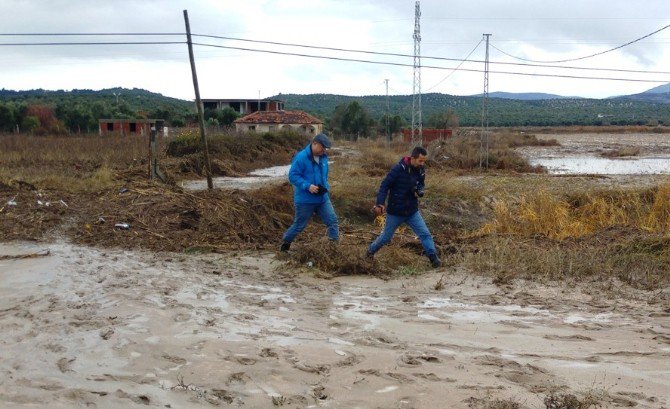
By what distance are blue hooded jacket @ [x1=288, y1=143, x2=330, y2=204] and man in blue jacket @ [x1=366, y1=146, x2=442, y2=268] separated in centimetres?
94

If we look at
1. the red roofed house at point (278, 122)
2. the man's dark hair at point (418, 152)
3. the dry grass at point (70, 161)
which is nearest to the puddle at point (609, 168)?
the dry grass at point (70, 161)

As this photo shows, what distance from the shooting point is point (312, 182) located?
912 cm

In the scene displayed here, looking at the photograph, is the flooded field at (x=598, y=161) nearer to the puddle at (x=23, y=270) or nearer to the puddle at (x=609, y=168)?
the puddle at (x=609, y=168)

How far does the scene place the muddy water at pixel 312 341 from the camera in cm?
453

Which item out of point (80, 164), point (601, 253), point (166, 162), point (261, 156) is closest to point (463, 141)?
point (261, 156)

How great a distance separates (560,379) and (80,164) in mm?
22272

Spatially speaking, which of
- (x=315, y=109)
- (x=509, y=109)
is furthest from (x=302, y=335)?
(x=509, y=109)

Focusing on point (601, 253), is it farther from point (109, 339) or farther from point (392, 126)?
point (392, 126)

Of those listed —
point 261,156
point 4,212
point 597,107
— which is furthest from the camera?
point 597,107

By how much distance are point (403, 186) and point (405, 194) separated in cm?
11

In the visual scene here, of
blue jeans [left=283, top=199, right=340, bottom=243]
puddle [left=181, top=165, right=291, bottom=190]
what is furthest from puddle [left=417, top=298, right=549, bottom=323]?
puddle [left=181, top=165, right=291, bottom=190]

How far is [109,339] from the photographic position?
5.65 metres

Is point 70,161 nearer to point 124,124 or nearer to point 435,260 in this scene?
point 435,260

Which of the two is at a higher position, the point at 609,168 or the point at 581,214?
the point at 581,214
